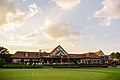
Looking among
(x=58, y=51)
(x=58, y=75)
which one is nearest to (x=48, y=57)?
(x=58, y=51)

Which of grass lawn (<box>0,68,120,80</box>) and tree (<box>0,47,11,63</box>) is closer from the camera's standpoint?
grass lawn (<box>0,68,120,80</box>)

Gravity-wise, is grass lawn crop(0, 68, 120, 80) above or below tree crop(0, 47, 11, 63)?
below

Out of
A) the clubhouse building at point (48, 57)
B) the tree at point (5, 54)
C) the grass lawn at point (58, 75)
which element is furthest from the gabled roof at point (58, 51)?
the grass lawn at point (58, 75)

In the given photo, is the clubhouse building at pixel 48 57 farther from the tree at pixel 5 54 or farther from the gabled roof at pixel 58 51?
the tree at pixel 5 54

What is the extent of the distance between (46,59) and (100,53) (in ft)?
73.8

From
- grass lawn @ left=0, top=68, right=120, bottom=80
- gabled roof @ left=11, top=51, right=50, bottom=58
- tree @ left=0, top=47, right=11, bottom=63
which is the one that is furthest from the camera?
gabled roof @ left=11, top=51, right=50, bottom=58

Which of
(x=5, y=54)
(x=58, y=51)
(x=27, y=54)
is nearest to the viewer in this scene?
(x=5, y=54)

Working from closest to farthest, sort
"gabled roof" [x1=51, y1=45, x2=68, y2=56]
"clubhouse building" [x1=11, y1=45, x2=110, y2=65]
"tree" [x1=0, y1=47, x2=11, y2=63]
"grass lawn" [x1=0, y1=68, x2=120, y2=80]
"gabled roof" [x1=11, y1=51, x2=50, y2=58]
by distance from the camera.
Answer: "grass lawn" [x1=0, y1=68, x2=120, y2=80], "tree" [x1=0, y1=47, x2=11, y2=63], "clubhouse building" [x1=11, y1=45, x2=110, y2=65], "gabled roof" [x1=11, y1=51, x2=50, y2=58], "gabled roof" [x1=51, y1=45, x2=68, y2=56]

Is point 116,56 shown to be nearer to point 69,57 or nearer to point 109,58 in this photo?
point 109,58

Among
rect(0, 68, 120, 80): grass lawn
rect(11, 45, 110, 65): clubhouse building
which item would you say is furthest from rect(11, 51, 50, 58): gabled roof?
rect(0, 68, 120, 80): grass lawn

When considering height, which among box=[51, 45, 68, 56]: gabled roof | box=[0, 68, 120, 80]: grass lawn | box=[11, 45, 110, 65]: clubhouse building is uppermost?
box=[51, 45, 68, 56]: gabled roof

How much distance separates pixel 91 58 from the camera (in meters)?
74.8

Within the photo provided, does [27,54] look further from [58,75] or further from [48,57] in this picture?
[58,75]

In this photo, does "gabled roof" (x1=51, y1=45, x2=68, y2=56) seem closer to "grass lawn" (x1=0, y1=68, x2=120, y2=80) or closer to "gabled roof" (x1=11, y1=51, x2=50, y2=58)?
"gabled roof" (x1=11, y1=51, x2=50, y2=58)
